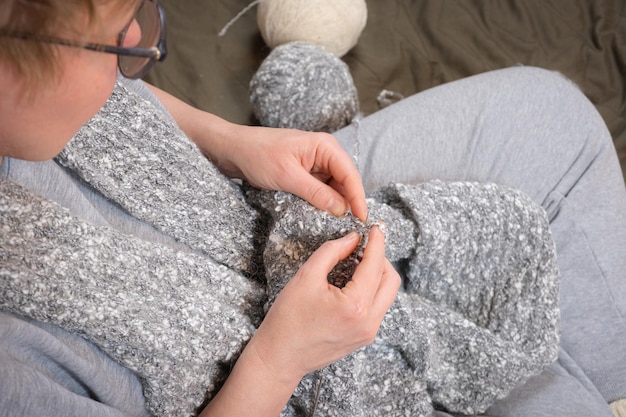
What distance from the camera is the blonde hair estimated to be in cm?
38

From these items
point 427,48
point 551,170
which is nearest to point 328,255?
point 551,170

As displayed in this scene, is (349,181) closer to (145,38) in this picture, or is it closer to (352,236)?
(352,236)

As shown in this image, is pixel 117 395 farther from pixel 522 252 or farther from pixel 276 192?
pixel 522 252

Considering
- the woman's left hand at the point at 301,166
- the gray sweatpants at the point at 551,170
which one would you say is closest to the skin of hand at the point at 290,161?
the woman's left hand at the point at 301,166

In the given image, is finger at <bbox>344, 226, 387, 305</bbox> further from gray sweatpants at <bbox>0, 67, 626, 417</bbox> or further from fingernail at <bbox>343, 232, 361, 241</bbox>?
gray sweatpants at <bbox>0, 67, 626, 417</bbox>

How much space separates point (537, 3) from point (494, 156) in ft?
2.47

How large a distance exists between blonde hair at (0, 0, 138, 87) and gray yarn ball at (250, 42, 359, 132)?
62 cm

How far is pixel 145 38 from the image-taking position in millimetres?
492

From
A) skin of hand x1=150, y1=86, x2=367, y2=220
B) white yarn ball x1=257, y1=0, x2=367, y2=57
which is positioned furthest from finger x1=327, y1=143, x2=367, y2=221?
white yarn ball x1=257, y1=0, x2=367, y2=57

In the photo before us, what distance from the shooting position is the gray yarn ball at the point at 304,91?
103 cm

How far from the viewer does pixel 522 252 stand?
77 cm

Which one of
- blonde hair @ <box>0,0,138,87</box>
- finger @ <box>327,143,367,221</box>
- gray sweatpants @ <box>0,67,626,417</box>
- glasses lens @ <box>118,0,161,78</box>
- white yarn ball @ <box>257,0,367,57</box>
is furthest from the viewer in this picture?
white yarn ball @ <box>257,0,367,57</box>

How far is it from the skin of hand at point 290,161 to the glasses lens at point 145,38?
9.7 inches

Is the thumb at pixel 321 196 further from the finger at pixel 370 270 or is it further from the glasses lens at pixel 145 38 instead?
the glasses lens at pixel 145 38
